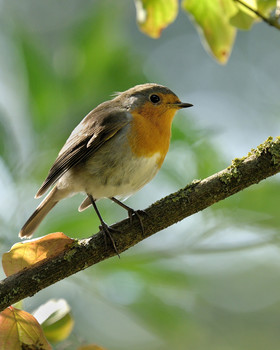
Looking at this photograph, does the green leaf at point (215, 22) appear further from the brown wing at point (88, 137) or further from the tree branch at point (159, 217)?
the brown wing at point (88, 137)

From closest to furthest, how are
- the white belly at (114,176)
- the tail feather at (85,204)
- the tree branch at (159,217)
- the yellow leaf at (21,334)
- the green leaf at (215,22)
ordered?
the yellow leaf at (21,334), the green leaf at (215,22), the tree branch at (159,217), the white belly at (114,176), the tail feather at (85,204)

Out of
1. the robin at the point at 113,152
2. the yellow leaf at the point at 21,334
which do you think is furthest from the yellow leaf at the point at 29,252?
the robin at the point at 113,152

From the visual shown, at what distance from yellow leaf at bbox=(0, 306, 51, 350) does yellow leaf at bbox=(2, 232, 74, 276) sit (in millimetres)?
221

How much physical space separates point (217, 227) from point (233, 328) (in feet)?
8.29

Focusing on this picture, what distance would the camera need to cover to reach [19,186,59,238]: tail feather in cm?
344

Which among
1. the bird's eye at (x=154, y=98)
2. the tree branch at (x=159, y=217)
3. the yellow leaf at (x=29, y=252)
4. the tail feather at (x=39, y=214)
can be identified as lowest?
the tree branch at (x=159, y=217)

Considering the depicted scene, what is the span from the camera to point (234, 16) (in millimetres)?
2053

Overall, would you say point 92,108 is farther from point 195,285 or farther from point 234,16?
point 234,16

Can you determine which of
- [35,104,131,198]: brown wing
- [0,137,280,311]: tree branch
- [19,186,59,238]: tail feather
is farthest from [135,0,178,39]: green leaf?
[19,186,59,238]: tail feather

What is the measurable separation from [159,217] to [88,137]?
1.25 metres

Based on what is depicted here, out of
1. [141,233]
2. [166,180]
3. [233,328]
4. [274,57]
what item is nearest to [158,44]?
[274,57]

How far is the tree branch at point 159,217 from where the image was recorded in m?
2.30

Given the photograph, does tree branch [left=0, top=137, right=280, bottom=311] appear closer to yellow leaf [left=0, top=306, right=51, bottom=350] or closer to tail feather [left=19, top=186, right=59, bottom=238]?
yellow leaf [left=0, top=306, right=51, bottom=350]

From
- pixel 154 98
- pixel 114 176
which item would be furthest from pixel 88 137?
pixel 154 98
